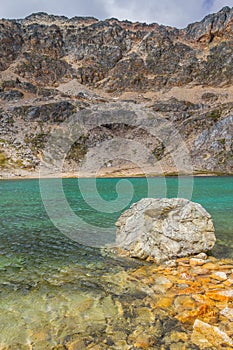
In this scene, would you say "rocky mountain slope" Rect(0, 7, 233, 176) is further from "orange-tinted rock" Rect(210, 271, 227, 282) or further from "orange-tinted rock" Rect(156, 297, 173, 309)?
"orange-tinted rock" Rect(156, 297, 173, 309)

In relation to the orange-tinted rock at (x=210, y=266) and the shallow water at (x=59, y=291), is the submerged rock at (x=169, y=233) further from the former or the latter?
the orange-tinted rock at (x=210, y=266)

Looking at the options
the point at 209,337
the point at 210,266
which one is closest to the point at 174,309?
the point at 209,337

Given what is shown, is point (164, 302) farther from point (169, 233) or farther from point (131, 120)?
point (131, 120)

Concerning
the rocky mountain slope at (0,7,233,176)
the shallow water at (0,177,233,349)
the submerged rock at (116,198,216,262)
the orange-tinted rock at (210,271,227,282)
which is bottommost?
the shallow water at (0,177,233,349)

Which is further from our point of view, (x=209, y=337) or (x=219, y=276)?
(x=219, y=276)

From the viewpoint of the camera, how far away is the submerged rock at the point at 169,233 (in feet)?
47.0

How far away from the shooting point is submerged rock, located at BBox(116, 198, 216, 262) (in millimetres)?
14336

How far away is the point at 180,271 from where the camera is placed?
12.2m

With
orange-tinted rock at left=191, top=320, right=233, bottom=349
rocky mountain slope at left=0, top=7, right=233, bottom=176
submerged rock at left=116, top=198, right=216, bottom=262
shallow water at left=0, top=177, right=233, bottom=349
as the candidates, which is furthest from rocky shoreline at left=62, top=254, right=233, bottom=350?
rocky mountain slope at left=0, top=7, right=233, bottom=176

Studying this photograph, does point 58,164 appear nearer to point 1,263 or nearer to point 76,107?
point 76,107

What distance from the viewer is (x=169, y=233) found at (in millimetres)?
14773

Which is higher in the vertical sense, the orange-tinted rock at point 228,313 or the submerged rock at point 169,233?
the submerged rock at point 169,233

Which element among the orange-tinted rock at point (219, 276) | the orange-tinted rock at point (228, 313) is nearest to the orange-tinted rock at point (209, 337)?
the orange-tinted rock at point (228, 313)

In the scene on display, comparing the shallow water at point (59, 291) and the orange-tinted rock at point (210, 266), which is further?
the orange-tinted rock at point (210, 266)
